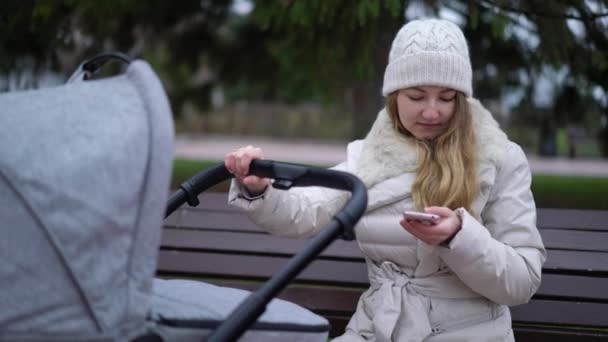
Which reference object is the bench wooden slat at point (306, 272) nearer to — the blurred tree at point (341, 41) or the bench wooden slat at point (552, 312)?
the bench wooden slat at point (552, 312)

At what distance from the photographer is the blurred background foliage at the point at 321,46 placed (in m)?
4.79

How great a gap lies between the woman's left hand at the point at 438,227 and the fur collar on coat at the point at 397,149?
33cm

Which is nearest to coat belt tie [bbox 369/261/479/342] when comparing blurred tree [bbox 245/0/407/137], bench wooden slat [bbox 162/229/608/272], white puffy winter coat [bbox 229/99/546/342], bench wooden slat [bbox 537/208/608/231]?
white puffy winter coat [bbox 229/99/546/342]

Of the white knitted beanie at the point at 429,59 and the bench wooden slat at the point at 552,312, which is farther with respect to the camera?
the bench wooden slat at the point at 552,312

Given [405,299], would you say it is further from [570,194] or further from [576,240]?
[570,194]

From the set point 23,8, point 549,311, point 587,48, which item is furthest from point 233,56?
point 549,311

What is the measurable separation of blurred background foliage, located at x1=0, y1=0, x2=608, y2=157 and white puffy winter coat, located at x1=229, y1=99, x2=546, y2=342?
68.2 inches

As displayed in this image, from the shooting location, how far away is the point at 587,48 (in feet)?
16.5

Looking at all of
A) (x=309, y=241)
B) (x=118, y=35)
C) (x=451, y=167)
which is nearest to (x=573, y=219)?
(x=451, y=167)

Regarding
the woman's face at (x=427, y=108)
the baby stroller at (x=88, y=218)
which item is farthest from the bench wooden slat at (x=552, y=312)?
the baby stroller at (x=88, y=218)

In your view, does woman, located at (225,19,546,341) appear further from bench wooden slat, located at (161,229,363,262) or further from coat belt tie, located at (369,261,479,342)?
bench wooden slat, located at (161,229,363,262)

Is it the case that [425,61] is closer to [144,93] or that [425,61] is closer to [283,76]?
[144,93]

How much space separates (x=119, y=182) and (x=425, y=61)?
110 cm

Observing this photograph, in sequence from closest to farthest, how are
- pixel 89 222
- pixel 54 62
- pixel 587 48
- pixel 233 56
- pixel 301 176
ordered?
pixel 89 222 < pixel 301 176 < pixel 587 48 < pixel 54 62 < pixel 233 56
